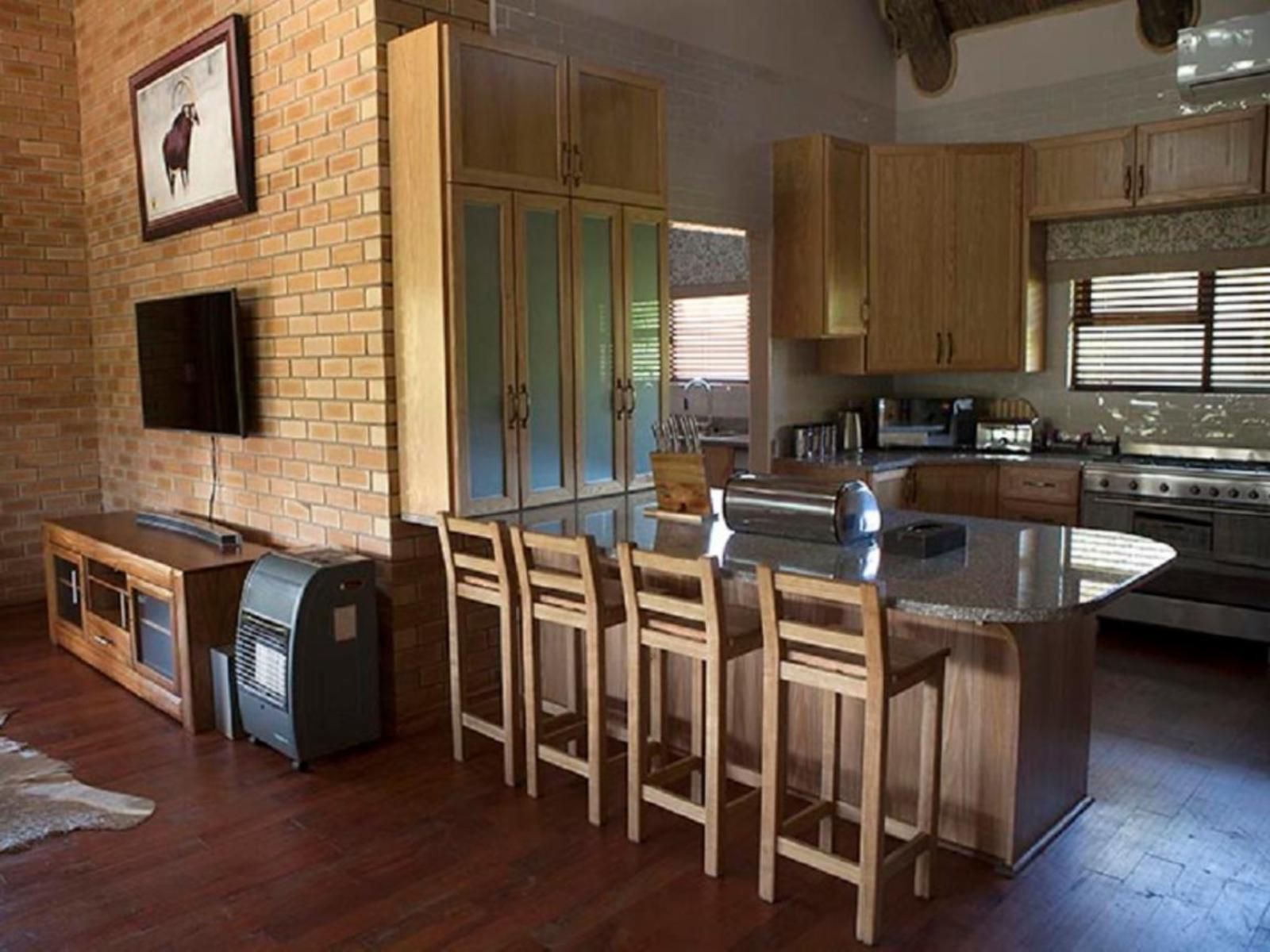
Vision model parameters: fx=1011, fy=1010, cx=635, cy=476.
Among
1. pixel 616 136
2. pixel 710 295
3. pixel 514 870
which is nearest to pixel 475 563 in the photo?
pixel 514 870

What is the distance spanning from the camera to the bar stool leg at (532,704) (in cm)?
320

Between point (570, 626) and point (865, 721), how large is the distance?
102 centimetres

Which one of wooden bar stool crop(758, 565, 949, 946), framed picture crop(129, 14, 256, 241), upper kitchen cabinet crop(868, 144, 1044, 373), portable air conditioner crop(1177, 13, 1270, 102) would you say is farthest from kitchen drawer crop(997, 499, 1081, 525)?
framed picture crop(129, 14, 256, 241)

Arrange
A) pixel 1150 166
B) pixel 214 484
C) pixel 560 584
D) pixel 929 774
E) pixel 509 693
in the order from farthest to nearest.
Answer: pixel 1150 166, pixel 214 484, pixel 509 693, pixel 560 584, pixel 929 774

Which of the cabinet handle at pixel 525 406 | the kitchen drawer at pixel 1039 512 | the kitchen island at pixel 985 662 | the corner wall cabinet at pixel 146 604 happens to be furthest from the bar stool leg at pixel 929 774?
the kitchen drawer at pixel 1039 512

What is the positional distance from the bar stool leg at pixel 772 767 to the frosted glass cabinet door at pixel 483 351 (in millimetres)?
1387

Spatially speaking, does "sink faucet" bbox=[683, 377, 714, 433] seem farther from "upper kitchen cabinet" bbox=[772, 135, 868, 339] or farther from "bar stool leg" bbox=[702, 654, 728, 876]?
"bar stool leg" bbox=[702, 654, 728, 876]

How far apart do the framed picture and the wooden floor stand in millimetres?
2336

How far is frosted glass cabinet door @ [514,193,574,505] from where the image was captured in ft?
11.9

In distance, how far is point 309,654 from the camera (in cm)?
346

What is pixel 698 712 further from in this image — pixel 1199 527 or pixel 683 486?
pixel 1199 527

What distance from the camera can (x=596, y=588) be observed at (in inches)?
116

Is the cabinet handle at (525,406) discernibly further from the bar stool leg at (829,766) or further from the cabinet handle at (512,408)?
the bar stool leg at (829,766)

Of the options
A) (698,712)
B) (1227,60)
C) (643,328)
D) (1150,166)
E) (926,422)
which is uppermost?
(1227,60)
